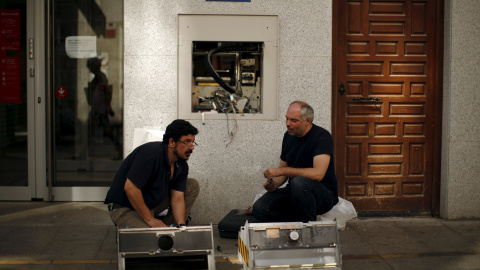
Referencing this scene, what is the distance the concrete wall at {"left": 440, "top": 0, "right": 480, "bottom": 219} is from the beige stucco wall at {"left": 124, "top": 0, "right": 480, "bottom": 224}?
0.5 inches

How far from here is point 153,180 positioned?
16.0 ft

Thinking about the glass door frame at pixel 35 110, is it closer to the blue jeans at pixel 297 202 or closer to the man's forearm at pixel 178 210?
the man's forearm at pixel 178 210

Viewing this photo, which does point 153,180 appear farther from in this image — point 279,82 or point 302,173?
point 279,82

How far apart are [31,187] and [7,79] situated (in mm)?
1389

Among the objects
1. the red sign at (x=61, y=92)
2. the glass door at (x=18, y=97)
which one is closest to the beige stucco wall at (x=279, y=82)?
the red sign at (x=61, y=92)

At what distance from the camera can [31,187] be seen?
7.30m

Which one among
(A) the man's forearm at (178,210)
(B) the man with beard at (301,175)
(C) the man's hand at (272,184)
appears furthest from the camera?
(C) the man's hand at (272,184)

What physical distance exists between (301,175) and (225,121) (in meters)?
1.56

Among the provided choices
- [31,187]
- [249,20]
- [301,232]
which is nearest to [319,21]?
[249,20]

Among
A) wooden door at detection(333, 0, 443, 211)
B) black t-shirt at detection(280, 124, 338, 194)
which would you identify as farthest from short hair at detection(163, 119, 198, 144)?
wooden door at detection(333, 0, 443, 211)

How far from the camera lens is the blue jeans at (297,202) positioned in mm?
5102

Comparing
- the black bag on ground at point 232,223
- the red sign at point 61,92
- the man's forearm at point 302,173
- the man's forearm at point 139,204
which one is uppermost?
the red sign at point 61,92

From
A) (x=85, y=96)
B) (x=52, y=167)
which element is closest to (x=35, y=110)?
(x=85, y=96)

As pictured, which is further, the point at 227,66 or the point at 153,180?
the point at 227,66
